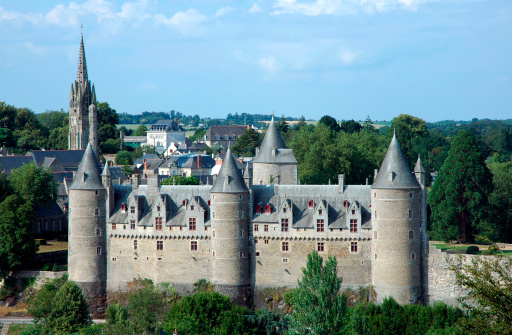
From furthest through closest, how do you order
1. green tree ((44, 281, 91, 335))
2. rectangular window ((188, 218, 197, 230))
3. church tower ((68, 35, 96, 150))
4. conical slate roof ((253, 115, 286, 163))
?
church tower ((68, 35, 96, 150)), conical slate roof ((253, 115, 286, 163)), rectangular window ((188, 218, 197, 230)), green tree ((44, 281, 91, 335))

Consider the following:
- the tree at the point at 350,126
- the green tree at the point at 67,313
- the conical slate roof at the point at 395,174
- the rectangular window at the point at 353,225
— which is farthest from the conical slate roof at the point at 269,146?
the tree at the point at 350,126

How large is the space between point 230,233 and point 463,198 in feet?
94.0

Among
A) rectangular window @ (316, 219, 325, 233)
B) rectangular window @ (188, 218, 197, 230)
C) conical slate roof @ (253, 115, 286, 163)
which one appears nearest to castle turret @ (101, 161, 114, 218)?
rectangular window @ (188, 218, 197, 230)

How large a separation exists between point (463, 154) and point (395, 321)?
30.4 metres

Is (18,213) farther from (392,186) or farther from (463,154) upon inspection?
(463,154)

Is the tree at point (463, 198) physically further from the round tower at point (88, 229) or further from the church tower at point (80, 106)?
the church tower at point (80, 106)

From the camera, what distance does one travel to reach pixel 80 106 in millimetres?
146750

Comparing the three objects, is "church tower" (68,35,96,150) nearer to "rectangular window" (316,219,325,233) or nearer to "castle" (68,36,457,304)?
"castle" (68,36,457,304)

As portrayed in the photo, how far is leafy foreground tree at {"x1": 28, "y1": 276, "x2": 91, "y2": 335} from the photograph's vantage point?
6128 cm

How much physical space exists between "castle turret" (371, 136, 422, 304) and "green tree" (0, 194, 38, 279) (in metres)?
29.8

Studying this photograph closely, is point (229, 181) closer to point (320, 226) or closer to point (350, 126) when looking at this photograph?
point (320, 226)

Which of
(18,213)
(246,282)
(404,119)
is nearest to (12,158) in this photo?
(18,213)

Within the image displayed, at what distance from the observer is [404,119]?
170875mm

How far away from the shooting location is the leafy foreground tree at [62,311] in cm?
6128
